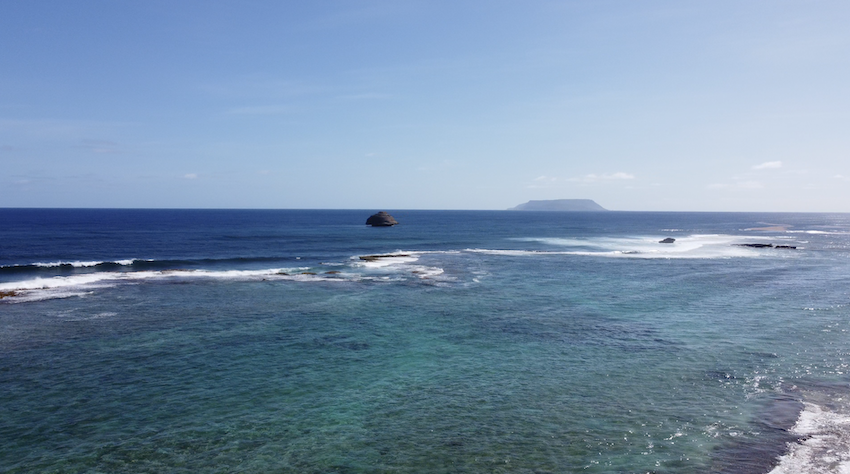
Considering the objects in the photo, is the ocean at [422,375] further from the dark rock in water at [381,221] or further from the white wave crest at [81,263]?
the dark rock in water at [381,221]

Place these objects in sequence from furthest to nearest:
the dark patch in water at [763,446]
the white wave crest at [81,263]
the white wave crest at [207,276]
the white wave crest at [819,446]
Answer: the white wave crest at [81,263], the white wave crest at [207,276], the dark patch in water at [763,446], the white wave crest at [819,446]

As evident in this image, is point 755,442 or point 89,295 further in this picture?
point 89,295

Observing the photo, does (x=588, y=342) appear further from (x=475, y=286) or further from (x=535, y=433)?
(x=475, y=286)

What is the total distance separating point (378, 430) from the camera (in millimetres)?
20016

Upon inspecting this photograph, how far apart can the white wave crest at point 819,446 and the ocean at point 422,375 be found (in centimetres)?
8

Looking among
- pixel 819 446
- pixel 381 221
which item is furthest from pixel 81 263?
pixel 381 221

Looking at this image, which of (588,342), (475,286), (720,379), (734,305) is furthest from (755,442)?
(475,286)

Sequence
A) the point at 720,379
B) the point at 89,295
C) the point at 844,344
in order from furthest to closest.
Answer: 1. the point at 89,295
2. the point at 844,344
3. the point at 720,379

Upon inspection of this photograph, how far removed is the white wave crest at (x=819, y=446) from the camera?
16891 millimetres

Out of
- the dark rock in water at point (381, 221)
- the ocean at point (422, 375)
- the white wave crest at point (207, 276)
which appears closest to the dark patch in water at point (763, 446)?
the ocean at point (422, 375)

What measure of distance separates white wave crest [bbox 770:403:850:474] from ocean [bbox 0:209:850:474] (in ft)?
0.27

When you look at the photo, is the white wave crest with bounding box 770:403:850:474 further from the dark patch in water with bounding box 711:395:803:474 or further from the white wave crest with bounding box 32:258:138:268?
the white wave crest with bounding box 32:258:138:268

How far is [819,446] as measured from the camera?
18.3m

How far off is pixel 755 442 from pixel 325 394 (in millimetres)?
17969
